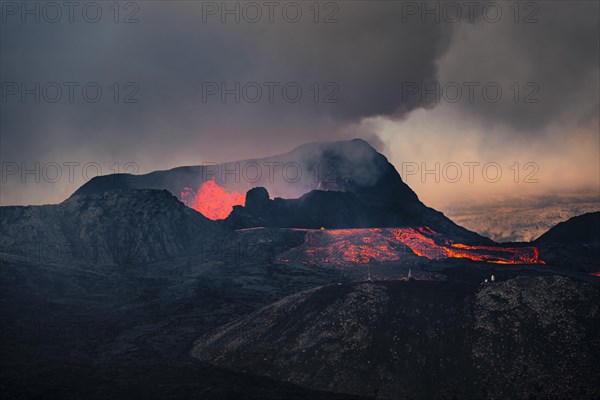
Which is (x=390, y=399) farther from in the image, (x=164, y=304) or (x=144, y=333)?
(x=164, y=304)

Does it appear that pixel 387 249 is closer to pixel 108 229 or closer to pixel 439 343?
pixel 108 229

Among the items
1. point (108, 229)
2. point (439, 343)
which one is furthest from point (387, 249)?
point (439, 343)

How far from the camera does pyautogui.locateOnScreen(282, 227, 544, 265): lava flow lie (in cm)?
16138

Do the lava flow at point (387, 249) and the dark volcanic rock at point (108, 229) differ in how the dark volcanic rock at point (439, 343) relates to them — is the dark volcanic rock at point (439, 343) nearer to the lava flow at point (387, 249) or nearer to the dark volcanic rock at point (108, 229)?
the lava flow at point (387, 249)

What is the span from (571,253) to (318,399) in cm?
15844

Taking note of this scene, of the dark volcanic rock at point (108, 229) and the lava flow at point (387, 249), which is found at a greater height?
the dark volcanic rock at point (108, 229)

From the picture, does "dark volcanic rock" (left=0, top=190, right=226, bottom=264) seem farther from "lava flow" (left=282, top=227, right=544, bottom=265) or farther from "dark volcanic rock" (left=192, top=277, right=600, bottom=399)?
"dark volcanic rock" (left=192, top=277, right=600, bottom=399)

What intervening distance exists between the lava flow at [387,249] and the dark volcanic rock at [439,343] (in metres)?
101

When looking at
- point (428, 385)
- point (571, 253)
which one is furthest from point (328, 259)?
point (428, 385)

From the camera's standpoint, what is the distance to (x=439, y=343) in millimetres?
46562

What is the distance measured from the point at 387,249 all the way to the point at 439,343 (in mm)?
124618

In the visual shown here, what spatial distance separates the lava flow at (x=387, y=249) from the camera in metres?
161

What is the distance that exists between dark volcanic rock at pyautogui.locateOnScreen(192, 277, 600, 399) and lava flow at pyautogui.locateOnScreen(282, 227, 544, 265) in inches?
3980

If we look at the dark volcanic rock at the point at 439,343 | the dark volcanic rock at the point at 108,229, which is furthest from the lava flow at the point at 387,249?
the dark volcanic rock at the point at 439,343
